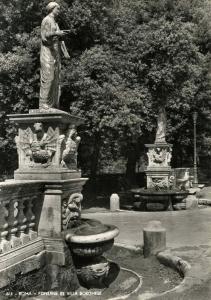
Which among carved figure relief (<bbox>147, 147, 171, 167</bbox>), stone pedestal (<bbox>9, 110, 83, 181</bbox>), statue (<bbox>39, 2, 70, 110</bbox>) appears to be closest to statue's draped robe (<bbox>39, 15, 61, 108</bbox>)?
statue (<bbox>39, 2, 70, 110</bbox>)

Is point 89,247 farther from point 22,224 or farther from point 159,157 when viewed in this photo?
point 159,157

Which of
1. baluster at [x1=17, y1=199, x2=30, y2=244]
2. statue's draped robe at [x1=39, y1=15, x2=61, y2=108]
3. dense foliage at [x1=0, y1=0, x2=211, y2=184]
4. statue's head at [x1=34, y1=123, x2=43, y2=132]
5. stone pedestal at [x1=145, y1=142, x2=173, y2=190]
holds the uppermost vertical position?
dense foliage at [x1=0, y1=0, x2=211, y2=184]

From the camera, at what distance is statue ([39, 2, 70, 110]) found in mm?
7660

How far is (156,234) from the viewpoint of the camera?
29.6 ft

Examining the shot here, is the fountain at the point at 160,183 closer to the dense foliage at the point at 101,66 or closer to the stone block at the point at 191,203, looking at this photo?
the stone block at the point at 191,203

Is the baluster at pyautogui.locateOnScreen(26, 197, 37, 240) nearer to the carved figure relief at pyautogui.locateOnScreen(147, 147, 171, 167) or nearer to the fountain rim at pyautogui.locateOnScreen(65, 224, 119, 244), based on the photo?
the fountain rim at pyautogui.locateOnScreen(65, 224, 119, 244)

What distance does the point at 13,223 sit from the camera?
6270 mm

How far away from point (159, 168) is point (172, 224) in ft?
17.7

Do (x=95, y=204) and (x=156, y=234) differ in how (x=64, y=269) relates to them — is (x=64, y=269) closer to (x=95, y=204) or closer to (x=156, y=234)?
(x=156, y=234)

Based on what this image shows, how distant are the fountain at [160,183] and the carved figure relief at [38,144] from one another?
1082 centimetres

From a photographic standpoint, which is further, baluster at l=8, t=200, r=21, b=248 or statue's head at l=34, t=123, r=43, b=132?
statue's head at l=34, t=123, r=43, b=132

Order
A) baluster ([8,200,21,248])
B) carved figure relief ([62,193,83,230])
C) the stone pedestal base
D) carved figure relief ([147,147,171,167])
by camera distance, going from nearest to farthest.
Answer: baluster ([8,200,21,248]) < the stone pedestal base < carved figure relief ([62,193,83,230]) < carved figure relief ([147,147,171,167])

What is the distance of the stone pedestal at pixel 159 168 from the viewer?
18.9 metres

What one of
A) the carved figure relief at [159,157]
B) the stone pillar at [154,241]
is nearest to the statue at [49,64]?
the stone pillar at [154,241]
